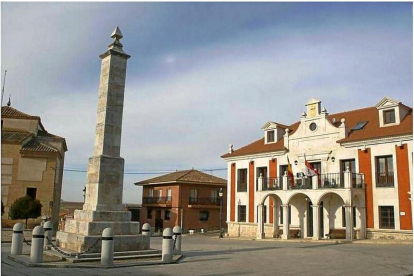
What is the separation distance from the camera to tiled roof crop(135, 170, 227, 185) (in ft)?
143

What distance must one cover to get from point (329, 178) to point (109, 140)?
58.1ft

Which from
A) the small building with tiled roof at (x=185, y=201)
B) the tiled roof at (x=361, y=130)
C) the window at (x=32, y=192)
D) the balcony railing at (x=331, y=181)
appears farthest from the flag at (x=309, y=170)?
the window at (x=32, y=192)

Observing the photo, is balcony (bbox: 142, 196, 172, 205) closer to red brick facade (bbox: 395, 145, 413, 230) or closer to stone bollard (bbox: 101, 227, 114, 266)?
red brick facade (bbox: 395, 145, 413, 230)

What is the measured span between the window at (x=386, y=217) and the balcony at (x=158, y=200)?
2374 cm

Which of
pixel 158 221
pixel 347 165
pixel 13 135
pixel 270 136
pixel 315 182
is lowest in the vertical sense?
pixel 158 221

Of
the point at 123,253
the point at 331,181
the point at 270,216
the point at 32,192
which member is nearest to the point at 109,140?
the point at 123,253

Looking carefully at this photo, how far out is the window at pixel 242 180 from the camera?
1302 inches

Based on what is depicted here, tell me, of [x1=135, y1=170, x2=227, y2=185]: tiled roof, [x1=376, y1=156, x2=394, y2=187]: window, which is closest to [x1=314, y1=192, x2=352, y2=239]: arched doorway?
[x1=376, y1=156, x2=394, y2=187]: window

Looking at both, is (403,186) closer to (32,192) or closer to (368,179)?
(368,179)

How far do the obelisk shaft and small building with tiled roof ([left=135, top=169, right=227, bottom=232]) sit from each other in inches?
1064

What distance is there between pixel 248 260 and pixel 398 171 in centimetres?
1525

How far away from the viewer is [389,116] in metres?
26.2

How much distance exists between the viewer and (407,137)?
23891mm

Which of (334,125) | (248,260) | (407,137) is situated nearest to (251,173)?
(334,125)
